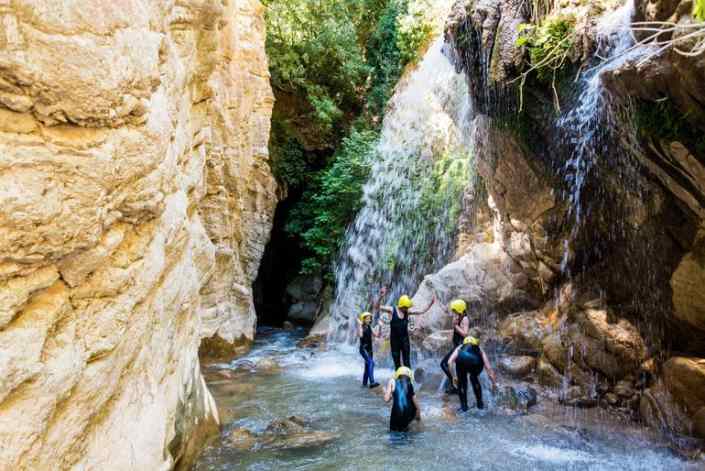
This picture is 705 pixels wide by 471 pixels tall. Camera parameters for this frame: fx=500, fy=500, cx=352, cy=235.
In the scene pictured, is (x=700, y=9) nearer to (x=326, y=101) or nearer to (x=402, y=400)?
(x=402, y=400)

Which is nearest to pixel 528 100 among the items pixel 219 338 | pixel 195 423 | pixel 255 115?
pixel 195 423

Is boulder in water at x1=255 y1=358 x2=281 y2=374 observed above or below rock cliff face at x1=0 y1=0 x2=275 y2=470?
below

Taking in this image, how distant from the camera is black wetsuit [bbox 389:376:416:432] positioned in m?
6.81

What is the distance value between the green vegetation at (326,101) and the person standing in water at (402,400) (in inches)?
335

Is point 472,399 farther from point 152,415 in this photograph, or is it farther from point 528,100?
point 152,415

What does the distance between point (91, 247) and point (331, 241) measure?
12.0 meters

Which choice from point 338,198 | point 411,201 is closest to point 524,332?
point 411,201

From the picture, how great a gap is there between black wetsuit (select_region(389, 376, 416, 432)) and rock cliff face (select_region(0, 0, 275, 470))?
2.69 meters

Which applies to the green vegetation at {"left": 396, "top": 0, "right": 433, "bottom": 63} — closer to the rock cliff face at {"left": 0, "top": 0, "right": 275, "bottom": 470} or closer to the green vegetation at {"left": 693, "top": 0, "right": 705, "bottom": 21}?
the rock cliff face at {"left": 0, "top": 0, "right": 275, "bottom": 470}

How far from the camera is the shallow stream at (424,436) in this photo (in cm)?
591

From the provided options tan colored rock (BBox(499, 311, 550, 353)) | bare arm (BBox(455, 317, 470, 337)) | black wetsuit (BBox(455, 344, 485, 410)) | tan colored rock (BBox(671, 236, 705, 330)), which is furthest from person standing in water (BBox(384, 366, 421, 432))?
tan colored rock (BBox(671, 236, 705, 330))

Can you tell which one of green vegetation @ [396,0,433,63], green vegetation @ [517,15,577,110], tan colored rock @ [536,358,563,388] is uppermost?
green vegetation @ [396,0,433,63]

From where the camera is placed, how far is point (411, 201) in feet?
48.1

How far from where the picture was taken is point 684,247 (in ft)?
22.8
